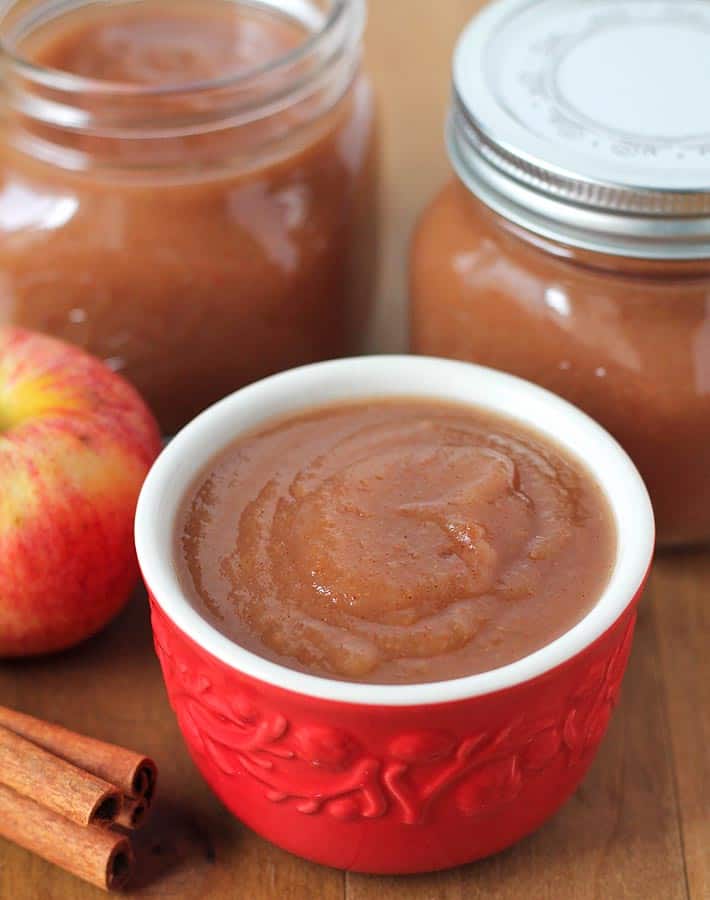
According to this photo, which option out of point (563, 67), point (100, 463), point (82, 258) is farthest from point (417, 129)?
point (100, 463)

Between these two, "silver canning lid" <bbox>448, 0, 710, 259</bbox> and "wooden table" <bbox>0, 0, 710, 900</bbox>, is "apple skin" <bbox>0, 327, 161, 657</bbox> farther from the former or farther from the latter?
"silver canning lid" <bbox>448, 0, 710, 259</bbox>

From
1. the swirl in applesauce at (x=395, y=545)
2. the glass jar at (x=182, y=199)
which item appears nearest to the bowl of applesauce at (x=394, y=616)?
the swirl in applesauce at (x=395, y=545)

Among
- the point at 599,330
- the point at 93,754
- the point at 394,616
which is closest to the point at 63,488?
the point at 93,754

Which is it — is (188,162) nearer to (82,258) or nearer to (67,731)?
(82,258)

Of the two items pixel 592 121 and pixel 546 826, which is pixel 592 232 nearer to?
pixel 592 121

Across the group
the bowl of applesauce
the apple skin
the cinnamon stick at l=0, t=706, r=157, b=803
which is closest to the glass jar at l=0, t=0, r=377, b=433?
the apple skin

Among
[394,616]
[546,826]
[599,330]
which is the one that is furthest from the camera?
[599,330]
